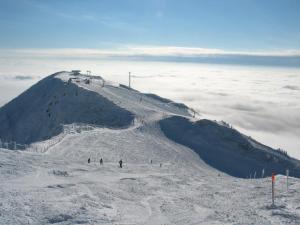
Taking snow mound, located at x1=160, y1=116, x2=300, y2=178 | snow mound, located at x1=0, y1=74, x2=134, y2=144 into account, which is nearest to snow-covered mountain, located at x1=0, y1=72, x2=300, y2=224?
snow mound, located at x1=160, y1=116, x2=300, y2=178

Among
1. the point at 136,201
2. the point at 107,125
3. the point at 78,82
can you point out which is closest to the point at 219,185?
the point at 136,201

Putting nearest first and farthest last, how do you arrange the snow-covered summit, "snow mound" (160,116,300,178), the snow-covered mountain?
Answer: the snow-covered mountain < the snow-covered summit < "snow mound" (160,116,300,178)

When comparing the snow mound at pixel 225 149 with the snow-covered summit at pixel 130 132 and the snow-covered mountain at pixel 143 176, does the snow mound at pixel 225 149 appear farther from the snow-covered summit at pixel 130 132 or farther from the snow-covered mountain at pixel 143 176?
the snow-covered mountain at pixel 143 176

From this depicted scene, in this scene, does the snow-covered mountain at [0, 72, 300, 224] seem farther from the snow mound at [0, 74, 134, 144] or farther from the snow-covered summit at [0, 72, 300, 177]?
the snow mound at [0, 74, 134, 144]

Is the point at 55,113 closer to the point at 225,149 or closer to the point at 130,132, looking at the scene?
the point at 130,132

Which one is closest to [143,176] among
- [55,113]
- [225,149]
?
[225,149]

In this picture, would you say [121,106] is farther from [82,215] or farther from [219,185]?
[82,215]
